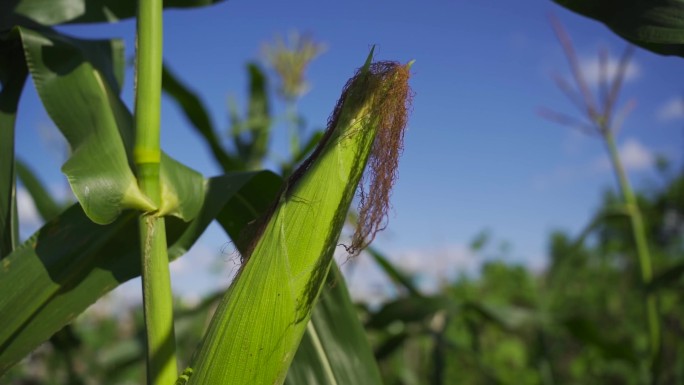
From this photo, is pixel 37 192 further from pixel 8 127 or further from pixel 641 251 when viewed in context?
pixel 641 251

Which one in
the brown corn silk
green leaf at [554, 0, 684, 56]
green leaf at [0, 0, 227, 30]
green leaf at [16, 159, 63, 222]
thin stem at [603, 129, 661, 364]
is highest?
green leaf at [0, 0, 227, 30]

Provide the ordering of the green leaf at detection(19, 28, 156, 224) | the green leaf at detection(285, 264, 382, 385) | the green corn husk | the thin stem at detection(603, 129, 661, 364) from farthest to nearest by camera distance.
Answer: the thin stem at detection(603, 129, 661, 364) → the green leaf at detection(285, 264, 382, 385) → the green leaf at detection(19, 28, 156, 224) → the green corn husk

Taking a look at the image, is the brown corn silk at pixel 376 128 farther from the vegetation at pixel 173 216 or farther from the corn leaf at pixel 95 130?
the corn leaf at pixel 95 130

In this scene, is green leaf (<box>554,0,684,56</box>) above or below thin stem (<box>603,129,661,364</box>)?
above

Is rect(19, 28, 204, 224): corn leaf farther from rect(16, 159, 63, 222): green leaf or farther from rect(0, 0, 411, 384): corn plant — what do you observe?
rect(16, 159, 63, 222): green leaf

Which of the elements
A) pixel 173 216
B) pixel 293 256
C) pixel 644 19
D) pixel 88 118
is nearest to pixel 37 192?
pixel 88 118

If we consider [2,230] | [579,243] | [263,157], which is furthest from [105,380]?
[579,243]

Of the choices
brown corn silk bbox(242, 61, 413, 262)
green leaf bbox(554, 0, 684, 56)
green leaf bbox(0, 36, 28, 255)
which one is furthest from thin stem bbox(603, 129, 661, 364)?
green leaf bbox(0, 36, 28, 255)
